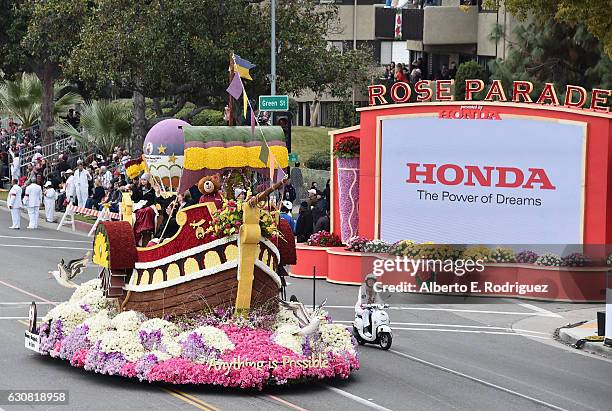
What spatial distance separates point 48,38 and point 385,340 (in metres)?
27.8

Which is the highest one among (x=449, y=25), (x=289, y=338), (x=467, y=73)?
(x=449, y=25)

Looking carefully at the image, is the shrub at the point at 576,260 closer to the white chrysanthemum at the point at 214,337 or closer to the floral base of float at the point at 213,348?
the floral base of float at the point at 213,348

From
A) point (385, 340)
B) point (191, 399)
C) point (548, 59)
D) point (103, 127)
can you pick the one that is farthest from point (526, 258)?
point (103, 127)

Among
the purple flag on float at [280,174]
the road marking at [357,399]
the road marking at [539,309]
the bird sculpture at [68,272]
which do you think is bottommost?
the road marking at [357,399]

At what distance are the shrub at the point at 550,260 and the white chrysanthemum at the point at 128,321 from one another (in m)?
11.3

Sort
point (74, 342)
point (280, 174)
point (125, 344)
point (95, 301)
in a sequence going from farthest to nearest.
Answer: point (95, 301) → point (74, 342) → point (280, 174) → point (125, 344)

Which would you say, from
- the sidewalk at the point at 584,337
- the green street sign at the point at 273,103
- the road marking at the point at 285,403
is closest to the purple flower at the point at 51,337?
the road marking at the point at 285,403

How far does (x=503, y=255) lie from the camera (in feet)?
86.7

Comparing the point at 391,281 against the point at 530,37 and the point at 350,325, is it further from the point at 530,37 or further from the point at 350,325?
the point at 530,37

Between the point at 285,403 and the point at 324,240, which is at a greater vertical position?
the point at 324,240

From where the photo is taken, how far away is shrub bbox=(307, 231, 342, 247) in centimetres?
2912

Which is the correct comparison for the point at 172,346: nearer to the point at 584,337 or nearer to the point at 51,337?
the point at 51,337

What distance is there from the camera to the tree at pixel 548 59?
122 ft

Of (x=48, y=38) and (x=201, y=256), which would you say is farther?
(x=48, y=38)
